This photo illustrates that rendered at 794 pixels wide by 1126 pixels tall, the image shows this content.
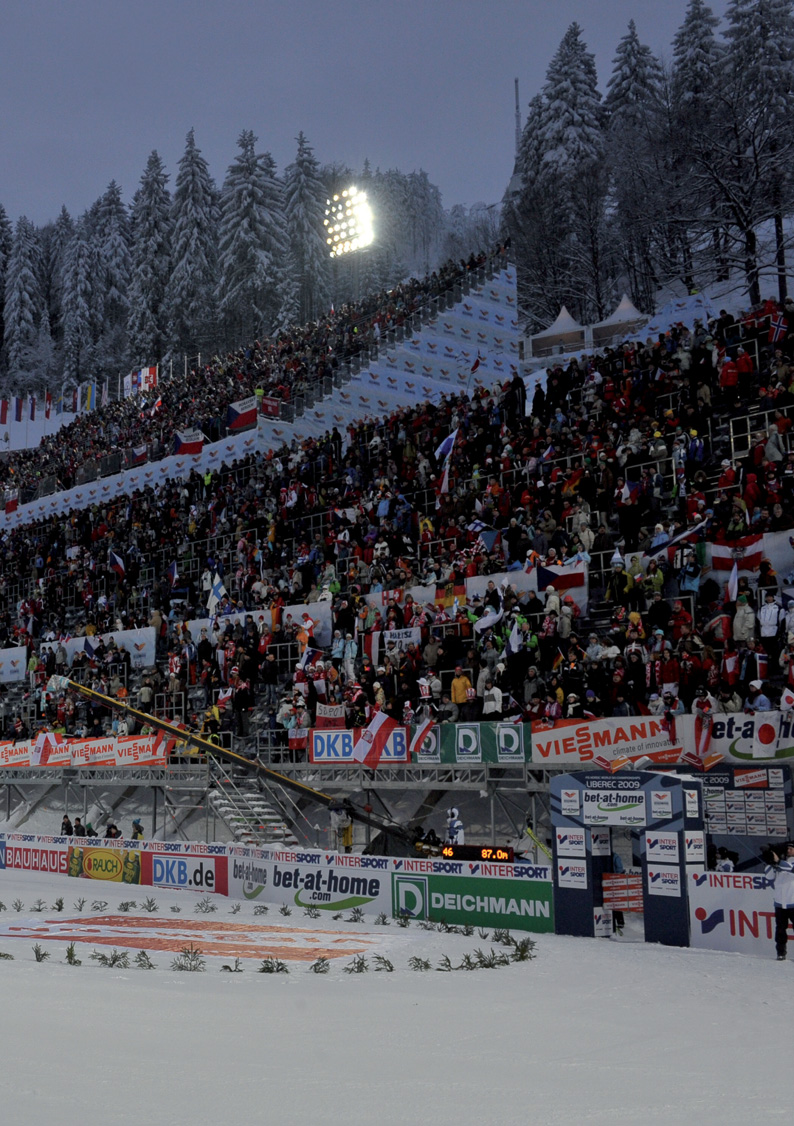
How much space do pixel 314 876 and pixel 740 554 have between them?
1047 centimetres

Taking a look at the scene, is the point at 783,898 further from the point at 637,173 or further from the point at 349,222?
the point at 349,222

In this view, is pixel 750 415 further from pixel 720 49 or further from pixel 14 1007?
pixel 720 49

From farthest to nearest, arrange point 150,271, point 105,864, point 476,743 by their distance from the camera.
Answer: point 150,271 < point 105,864 < point 476,743

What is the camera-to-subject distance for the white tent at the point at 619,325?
191 ft

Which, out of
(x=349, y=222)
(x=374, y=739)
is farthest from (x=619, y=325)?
(x=374, y=739)

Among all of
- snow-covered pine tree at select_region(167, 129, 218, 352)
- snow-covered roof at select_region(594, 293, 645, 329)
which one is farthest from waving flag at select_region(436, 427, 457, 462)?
snow-covered pine tree at select_region(167, 129, 218, 352)

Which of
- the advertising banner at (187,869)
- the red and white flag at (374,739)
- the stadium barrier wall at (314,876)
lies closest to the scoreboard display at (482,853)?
the stadium barrier wall at (314,876)

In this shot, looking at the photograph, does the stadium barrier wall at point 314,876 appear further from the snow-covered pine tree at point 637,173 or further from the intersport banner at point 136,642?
the snow-covered pine tree at point 637,173

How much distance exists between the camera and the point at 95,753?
3166cm

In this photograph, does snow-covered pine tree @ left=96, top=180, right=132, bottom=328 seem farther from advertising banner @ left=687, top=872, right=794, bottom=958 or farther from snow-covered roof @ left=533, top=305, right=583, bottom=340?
advertising banner @ left=687, top=872, right=794, bottom=958

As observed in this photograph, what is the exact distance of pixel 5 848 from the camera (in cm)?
2919

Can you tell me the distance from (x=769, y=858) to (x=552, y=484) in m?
13.0

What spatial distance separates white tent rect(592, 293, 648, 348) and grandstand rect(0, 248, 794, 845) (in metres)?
14.7

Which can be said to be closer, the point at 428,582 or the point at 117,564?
the point at 428,582
